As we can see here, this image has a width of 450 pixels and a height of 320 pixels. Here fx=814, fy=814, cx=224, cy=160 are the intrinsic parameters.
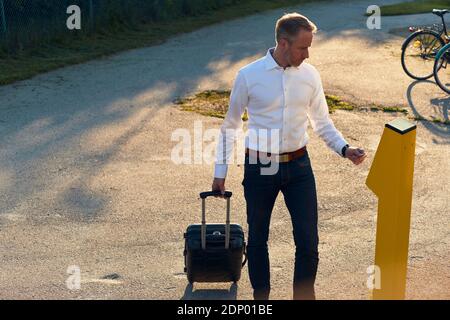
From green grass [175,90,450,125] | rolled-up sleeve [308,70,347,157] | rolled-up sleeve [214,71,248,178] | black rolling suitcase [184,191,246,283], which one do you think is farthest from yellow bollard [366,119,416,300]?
green grass [175,90,450,125]

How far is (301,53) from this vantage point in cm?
495

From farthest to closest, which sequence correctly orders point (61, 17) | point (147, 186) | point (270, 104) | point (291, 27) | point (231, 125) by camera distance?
point (61, 17) → point (147, 186) → point (231, 125) → point (270, 104) → point (291, 27)

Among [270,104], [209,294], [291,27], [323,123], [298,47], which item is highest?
[291,27]

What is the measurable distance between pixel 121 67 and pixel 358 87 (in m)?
3.99

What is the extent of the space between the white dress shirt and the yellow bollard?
0.61 metres

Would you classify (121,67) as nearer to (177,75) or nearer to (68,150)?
(177,75)

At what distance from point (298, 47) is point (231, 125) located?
2.19 feet

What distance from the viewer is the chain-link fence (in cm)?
1468

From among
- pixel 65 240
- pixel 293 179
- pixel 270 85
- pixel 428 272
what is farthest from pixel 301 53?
pixel 65 240

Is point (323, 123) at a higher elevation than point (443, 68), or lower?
higher

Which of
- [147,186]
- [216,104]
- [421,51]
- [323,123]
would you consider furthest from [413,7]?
[323,123]

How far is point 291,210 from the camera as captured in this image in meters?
5.21

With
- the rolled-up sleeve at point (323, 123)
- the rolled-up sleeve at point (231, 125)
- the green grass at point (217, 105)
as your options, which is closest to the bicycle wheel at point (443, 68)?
the green grass at point (217, 105)

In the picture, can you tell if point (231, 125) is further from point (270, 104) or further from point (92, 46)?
point (92, 46)
